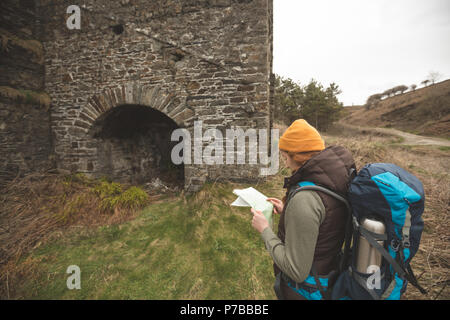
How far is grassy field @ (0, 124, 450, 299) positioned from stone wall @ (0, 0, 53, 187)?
290 centimetres

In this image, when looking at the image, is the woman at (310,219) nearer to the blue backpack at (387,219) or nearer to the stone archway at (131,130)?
the blue backpack at (387,219)

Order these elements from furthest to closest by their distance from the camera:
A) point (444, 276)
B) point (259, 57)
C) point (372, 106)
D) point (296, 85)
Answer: point (372, 106) < point (296, 85) < point (259, 57) < point (444, 276)

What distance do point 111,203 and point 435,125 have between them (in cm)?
2641

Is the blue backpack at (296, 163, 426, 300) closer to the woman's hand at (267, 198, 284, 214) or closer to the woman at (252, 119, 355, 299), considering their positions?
the woman at (252, 119, 355, 299)

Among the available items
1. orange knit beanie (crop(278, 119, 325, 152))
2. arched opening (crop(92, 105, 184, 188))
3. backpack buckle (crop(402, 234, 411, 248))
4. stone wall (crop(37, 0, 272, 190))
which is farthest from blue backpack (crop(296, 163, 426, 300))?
arched opening (crop(92, 105, 184, 188))

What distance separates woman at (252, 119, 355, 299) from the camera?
4.05ft

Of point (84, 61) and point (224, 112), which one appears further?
point (84, 61)

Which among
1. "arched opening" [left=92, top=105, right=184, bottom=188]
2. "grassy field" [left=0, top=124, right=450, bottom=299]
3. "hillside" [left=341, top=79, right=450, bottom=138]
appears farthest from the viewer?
"hillside" [left=341, top=79, right=450, bottom=138]

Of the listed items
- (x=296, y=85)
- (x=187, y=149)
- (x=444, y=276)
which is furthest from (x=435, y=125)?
(x=187, y=149)

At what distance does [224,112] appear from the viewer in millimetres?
4539

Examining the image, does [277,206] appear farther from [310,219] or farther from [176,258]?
[176,258]

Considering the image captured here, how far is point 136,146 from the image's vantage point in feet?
22.4

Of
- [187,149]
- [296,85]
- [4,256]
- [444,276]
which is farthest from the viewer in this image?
[296,85]
